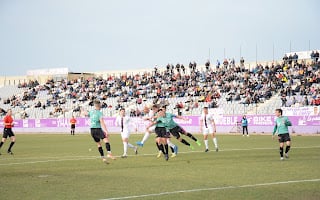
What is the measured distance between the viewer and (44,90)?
77375 millimetres

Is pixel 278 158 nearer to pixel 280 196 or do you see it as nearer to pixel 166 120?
pixel 166 120

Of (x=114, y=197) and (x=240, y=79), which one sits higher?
(x=240, y=79)

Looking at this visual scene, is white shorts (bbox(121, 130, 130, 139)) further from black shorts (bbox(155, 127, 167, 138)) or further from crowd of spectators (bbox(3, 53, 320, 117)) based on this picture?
crowd of spectators (bbox(3, 53, 320, 117))

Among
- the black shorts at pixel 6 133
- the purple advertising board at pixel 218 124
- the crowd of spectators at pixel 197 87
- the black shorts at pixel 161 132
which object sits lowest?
the purple advertising board at pixel 218 124

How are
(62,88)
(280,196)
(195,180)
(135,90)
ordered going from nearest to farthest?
(280,196)
(195,180)
(135,90)
(62,88)

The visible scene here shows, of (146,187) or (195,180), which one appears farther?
(195,180)

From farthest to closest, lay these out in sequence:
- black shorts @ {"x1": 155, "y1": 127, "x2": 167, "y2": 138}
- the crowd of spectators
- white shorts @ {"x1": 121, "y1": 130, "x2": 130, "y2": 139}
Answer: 1. the crowd of spectators
2. white shorts @ {"x1": 121, "y1": 130, "x2": 130, "y2": 139}
3. black shorts @ {"x1": 155, "y1": 127, "x2": 167, "y2": 138}

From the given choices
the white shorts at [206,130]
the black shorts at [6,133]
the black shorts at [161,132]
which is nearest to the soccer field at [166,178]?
the black shorts at [161,132]

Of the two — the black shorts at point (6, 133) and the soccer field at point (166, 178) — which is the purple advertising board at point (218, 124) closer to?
the black shorts at point (6, 133)

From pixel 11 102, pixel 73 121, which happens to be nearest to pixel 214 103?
pixel 73 121

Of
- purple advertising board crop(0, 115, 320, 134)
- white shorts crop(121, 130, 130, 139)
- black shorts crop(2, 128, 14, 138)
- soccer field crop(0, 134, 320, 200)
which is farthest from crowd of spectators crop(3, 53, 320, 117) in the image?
soccer field crop(0, 134, 320, 200)

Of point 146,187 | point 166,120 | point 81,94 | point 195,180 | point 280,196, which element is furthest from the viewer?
point 81,94

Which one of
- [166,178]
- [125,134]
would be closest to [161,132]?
[125,134]

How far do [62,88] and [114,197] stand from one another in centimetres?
6691
